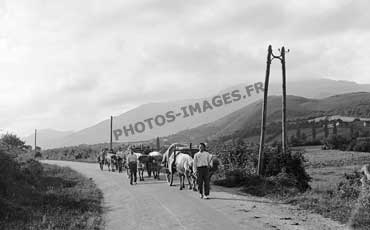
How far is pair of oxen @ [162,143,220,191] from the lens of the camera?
59.8 ft

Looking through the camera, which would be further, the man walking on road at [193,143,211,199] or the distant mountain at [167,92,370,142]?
the distant mountain at [167,92,370,142]

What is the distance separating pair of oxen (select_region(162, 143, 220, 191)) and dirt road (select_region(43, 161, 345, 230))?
36.6 inches

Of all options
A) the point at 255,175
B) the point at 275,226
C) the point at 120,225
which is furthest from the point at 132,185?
the point at 275,226

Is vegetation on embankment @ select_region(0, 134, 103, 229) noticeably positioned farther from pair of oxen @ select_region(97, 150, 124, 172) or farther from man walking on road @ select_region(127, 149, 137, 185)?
pair of oxen @ select_region(97, 150, 124, 172)

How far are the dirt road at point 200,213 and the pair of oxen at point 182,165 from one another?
3.05ft

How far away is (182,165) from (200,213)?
6.44 meters

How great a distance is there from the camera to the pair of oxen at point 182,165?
18.2 metres

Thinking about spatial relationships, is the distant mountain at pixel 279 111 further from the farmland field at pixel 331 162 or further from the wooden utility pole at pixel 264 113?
the wooden utility pole at pixel 264 113

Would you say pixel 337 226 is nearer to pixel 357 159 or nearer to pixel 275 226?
pixel 275 226

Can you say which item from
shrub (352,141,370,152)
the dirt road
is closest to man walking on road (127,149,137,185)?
the dirt road

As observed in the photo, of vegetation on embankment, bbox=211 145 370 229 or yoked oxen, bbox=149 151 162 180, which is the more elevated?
yoked oxen, bbox=149 151 162 180

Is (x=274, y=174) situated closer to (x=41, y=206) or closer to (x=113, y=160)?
(x=41, y=206)

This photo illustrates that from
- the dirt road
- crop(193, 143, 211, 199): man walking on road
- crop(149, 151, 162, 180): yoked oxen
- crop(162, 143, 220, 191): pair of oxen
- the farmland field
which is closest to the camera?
the dirt road

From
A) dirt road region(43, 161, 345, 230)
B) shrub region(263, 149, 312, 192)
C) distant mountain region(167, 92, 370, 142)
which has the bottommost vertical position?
dirt road region(43, 161, 345, 230)
